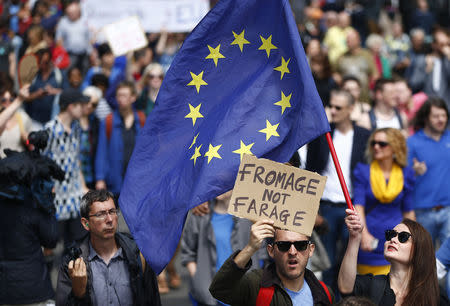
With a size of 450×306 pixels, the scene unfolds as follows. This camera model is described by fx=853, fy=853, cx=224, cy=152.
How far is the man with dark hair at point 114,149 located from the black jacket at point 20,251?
296cm

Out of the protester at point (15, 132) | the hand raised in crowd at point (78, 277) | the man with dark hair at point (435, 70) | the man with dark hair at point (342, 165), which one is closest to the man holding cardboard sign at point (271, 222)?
the hand raised in crowd at point (78, 277)

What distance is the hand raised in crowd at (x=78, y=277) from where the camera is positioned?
17.1ft

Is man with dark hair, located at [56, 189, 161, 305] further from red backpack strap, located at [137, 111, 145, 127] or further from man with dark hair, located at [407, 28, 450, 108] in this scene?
man with dark hair, located at [407, 28, 450, 108]

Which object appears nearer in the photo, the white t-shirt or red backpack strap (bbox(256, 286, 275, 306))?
red backpack strap (bbox(256, 286, 275, 306))

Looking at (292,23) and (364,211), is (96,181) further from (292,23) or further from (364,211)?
(292,23)

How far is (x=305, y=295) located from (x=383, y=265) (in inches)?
115

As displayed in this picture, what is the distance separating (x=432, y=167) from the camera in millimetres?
8797

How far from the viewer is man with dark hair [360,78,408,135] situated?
32.7ft

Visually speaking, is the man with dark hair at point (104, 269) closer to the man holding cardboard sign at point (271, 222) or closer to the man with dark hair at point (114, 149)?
the man holding cardboard sign at point (271, 222)

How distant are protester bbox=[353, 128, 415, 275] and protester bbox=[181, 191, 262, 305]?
1327 millimetres

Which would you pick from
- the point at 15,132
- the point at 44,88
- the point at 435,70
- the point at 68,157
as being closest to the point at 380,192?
the point at 68,157

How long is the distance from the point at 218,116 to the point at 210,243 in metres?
1.64

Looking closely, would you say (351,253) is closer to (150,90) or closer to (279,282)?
(279,282)

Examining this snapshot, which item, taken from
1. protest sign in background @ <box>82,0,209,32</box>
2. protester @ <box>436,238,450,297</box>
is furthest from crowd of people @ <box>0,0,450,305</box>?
protest sign in background @ <box>82,0,209,32</box>
